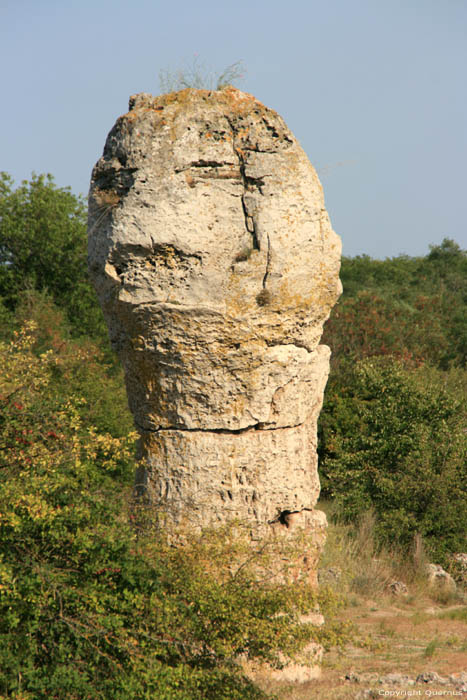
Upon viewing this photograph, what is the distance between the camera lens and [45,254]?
70.6ft

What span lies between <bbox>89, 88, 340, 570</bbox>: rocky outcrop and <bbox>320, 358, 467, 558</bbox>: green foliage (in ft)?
16.4

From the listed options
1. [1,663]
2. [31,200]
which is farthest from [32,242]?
[1,663]

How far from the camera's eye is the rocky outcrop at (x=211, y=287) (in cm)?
611

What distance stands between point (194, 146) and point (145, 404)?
2082mm

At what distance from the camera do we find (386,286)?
2958 cm

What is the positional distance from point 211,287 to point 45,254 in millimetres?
16311

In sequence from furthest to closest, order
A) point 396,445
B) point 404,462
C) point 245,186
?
point 396,445, point 404,462, point 245,186

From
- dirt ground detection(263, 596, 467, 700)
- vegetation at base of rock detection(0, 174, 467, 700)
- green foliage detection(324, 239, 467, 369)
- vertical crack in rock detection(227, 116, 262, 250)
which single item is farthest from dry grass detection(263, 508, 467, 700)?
green foliage detection(324, 239, 467, 369)

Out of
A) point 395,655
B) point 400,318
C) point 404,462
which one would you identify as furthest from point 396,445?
point 400,318

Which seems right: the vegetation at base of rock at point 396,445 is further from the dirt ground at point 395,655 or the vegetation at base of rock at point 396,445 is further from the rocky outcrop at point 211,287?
the rocky outcrop at point 211,287

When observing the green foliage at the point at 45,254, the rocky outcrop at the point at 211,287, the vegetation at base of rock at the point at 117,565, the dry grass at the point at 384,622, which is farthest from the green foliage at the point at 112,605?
the green foliage at the point at 45,254

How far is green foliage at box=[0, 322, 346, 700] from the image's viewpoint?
15.9 feet

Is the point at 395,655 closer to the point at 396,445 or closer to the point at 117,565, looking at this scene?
the point at 117,565

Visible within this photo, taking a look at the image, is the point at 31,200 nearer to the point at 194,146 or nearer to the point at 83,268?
the point at 83,268
